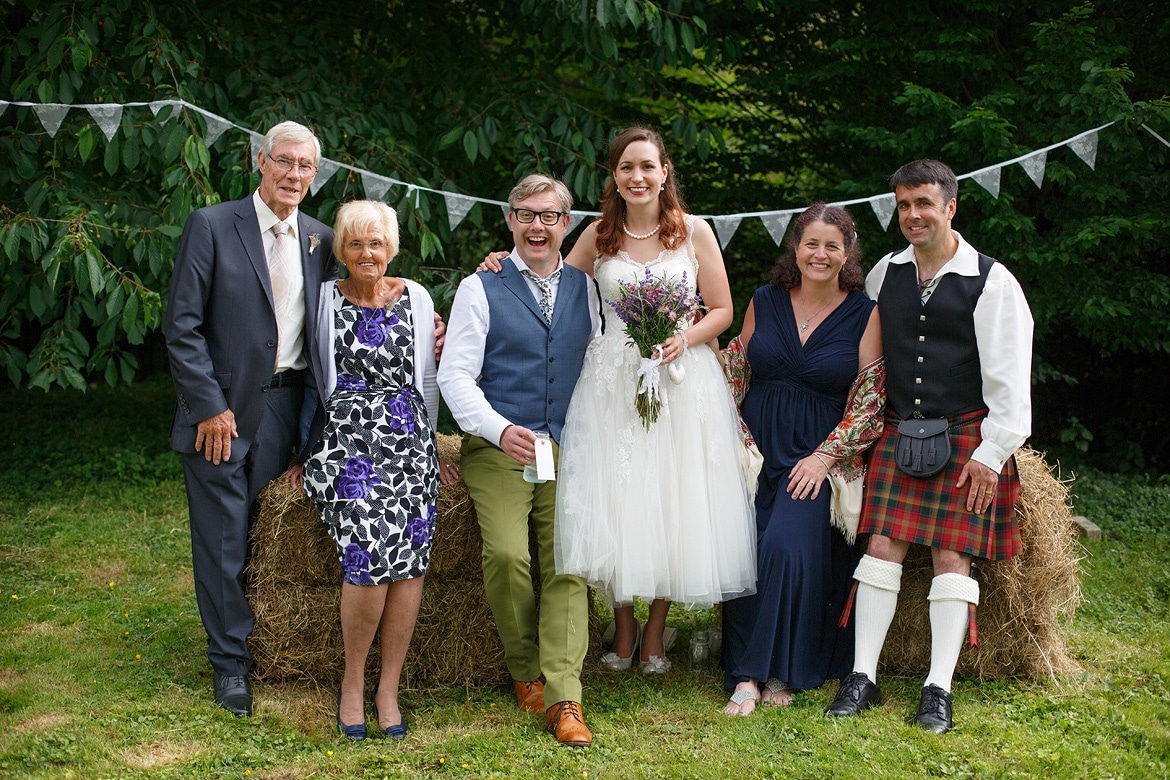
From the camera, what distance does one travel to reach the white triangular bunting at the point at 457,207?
549 cm

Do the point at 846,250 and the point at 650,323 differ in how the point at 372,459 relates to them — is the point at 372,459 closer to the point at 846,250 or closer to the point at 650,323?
the point at 650,323

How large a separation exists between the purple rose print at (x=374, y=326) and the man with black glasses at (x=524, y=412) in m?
0.22

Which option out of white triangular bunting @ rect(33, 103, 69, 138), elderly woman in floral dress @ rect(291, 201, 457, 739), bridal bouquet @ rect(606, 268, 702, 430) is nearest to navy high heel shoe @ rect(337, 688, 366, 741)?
elderly woman in floral dress @ rect(291, 201, 457, 739)

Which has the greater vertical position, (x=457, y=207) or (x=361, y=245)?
(x=457, y=207)

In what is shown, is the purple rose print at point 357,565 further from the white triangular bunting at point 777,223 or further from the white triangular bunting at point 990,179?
the white triangular bunting at point 990,179

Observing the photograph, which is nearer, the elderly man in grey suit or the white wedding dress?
the elderly man in grey suit

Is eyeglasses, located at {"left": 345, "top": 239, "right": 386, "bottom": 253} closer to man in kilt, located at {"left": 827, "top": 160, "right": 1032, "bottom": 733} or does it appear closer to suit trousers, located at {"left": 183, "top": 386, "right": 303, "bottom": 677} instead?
suit trousers, located at {"left": 183, "top": 386, "right": 303, "bottom": 677}

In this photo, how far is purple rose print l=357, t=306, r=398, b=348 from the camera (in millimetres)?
3475

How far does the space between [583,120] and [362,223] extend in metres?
2.90

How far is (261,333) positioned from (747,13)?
4.68m

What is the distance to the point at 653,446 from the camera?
361 centimetres

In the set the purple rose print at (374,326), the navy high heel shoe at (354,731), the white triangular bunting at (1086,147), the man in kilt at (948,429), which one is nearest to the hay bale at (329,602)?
the navy high heel shoe at (354,731)

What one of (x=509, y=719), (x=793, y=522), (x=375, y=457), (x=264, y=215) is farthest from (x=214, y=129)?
(x=793, y=522)

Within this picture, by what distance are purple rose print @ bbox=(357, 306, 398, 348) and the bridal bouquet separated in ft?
2.69
